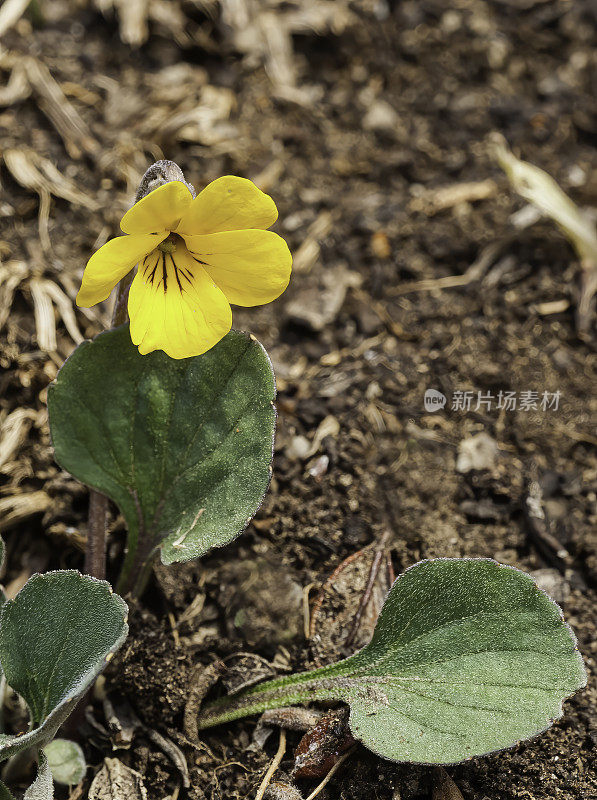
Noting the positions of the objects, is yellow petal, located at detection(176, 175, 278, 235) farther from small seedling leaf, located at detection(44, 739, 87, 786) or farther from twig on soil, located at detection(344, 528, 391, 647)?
small seedling leaf, located at detection(44, 739, 87, 786)

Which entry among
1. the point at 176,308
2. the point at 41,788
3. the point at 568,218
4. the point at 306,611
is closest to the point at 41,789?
the point at 41,788

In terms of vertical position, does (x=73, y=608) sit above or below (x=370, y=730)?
above

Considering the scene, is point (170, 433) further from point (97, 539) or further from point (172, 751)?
point (172, 751)

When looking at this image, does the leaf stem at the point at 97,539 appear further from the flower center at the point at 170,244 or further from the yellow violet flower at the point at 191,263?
the flower center at the point at 170,244

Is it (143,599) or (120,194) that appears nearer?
(143,599)

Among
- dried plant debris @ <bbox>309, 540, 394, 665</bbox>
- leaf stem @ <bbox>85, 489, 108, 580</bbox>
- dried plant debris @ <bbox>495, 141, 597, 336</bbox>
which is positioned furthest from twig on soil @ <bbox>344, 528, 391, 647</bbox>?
dried plant debris @ <bbox>495, 141, 597, 336</bbox>

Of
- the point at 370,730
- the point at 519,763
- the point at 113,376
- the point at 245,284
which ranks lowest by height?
the point at 519,763

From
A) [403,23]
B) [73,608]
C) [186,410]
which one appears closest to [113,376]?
[186,410]

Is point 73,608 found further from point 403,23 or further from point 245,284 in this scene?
point 403,23
